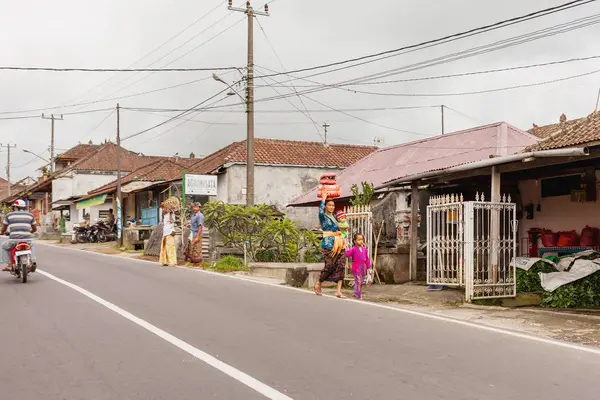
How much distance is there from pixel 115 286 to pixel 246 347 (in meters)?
6.62

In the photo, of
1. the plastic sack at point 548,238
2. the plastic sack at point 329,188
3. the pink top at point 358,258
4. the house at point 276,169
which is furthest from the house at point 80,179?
the pink top at point 358,258

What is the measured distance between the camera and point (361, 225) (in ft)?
45.9

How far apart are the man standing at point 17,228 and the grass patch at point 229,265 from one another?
19.3 ft

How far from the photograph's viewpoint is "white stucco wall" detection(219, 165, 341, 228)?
30.8 m

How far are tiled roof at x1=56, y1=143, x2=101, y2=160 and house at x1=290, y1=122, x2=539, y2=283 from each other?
148 ft

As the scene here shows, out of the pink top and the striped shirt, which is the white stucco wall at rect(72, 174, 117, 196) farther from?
the pink top

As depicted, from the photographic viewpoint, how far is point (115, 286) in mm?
12492

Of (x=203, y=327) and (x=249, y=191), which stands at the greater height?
(x=249, y=191)

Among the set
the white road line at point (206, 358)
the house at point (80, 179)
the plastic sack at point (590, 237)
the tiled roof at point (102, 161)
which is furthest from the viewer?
the tiled roof at point (102, 161)

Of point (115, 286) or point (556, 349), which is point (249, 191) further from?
point (556, 349)

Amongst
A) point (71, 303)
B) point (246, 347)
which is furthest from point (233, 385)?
point (71, 303)

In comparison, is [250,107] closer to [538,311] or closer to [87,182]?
[538,311]

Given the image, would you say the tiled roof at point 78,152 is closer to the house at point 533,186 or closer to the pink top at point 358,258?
the house at point 533,186

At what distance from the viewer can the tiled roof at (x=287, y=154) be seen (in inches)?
1259
